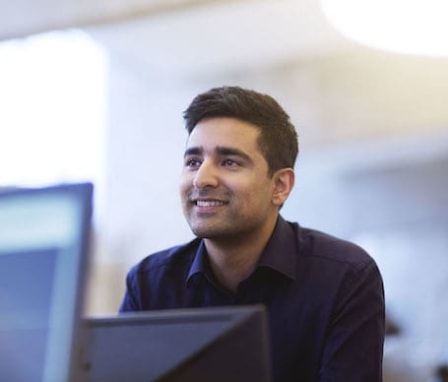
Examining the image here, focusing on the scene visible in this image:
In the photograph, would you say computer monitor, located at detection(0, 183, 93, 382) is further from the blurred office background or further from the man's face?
the blurred office background

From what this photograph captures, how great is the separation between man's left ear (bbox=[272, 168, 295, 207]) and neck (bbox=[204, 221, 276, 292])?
8 centimetres

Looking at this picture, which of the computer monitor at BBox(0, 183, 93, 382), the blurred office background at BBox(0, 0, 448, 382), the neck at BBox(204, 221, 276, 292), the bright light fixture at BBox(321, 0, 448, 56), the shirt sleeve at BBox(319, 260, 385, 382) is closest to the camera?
the computer monitor at BBox(0, 183, 93, 382)

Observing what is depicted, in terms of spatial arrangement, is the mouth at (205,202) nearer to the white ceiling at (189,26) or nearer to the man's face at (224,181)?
the man's face at (224,181)

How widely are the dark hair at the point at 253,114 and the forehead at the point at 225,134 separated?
0.01 metres

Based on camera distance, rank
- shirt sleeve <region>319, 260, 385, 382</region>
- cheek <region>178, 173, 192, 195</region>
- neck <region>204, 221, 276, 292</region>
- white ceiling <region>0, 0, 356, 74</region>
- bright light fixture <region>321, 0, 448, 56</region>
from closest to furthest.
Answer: shirt sleeve <region>319, 260, 385, 382</region>
cheek <region>178, 173, 192, 195</region>
neck <region>204, 221, 276, 292</region>
bright light fixture <region>321, 0, 448, 56</region>
white ceiling <region>0, 0, 356, 74</region>

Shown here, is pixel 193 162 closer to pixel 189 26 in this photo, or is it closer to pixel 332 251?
pixel 332 251

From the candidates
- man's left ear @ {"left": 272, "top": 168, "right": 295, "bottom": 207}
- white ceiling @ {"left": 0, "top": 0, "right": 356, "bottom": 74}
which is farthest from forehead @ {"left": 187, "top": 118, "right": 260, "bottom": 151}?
white ceiling @ {"left": 0, "top": 0, "right": 356, "bottom": 74}

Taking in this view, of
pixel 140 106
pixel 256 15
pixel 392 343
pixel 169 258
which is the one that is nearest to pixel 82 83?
pixel 140 106

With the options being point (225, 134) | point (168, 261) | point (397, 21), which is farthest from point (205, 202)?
point (397, 21)

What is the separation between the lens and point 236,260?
1545 millimetres

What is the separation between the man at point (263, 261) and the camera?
1382 mm

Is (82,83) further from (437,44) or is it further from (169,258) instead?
(169,258)

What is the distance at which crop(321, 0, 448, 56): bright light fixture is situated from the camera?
3245 mm

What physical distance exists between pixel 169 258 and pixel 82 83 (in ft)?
11.1
